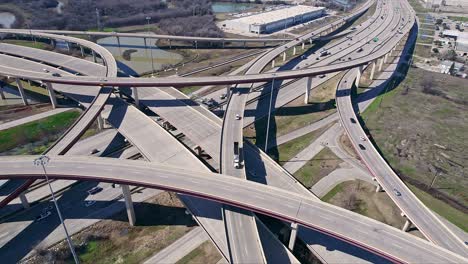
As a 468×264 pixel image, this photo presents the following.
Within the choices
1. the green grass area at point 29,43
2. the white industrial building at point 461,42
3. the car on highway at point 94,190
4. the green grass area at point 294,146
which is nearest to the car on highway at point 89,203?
the car on highway at point 94,190

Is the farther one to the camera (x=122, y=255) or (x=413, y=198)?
(x=413, y=198)

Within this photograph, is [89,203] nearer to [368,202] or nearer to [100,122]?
[100,122]

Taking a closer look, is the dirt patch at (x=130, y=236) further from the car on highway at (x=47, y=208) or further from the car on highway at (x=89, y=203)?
the car on highway at (x=47, y=208)

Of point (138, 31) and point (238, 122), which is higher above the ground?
point (138, 31)

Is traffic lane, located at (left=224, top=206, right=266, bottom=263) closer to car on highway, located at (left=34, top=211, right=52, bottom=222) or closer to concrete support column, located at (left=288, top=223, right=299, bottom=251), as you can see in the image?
concrete support column, located at (left=288, top=223, right=299, bottom=251)

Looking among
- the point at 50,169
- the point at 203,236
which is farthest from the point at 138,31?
the point at 203,236

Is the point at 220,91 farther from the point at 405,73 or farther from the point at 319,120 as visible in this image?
the point at 405,73

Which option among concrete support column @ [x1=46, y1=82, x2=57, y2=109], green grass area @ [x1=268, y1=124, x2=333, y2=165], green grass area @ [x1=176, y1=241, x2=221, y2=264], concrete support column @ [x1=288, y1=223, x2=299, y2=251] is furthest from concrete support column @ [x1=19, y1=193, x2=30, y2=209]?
green grass area @ [x1=268, y1=124, x2=333, y2=165]
